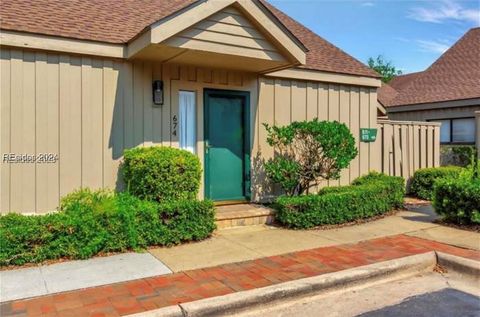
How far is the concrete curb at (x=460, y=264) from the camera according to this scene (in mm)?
4855

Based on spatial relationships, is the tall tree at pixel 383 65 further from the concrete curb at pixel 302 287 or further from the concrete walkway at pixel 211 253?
the concrete curb at pixel 302 287

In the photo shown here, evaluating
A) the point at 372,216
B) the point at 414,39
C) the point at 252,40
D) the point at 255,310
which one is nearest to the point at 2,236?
the point at 255,310

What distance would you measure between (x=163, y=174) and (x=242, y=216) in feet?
5.54

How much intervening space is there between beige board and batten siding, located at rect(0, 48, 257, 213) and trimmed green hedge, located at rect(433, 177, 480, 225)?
4.95 m

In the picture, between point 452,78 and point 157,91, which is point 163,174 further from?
point 452,78

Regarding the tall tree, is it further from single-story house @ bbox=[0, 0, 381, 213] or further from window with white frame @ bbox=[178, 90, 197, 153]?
window with white frame @ bbox=[178, 90, 197, 153]

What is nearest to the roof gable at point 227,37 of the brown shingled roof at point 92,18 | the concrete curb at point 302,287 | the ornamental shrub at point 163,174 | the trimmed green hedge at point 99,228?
the brown shingled roof at point 92,18

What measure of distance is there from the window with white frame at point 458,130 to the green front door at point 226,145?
33.6 ft

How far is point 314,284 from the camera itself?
435 centimetres

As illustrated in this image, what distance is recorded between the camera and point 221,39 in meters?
6.79

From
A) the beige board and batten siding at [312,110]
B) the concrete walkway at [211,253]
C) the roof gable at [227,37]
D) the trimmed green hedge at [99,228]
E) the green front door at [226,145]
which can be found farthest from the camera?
the beige board and batten siding at [312,110]

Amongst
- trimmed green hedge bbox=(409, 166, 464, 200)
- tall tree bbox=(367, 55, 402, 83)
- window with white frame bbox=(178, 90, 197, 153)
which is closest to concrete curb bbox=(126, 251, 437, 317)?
window with white frame bbox=(178, 90, 197, 153)

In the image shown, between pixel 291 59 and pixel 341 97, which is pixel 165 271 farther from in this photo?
pixel 341 97

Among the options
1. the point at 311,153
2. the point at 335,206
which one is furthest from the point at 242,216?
the point at 311,153
